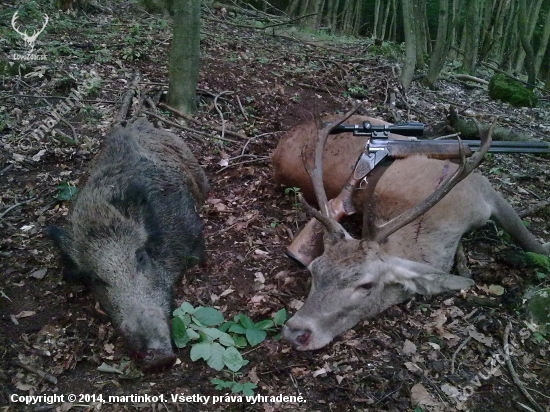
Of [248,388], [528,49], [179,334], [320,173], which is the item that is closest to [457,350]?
[248,388]

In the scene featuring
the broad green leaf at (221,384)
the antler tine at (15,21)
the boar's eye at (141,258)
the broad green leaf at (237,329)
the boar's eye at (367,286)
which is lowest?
the broad green leaf at (221,384)

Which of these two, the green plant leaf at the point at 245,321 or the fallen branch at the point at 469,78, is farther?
the fallen branch at the point at 469,78

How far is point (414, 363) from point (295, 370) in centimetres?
93

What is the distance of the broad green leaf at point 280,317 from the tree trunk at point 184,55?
4656 mm

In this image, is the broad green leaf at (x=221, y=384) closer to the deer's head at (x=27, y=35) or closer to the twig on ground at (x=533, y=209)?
the twig on ground at (x=533, y=209)

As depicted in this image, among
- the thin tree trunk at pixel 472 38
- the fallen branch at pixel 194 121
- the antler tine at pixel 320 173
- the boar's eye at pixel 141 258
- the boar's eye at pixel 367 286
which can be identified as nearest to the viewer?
the boar's eye at pixel 367 286

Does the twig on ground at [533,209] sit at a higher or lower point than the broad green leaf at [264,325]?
higher

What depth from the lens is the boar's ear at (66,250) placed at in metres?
4.56

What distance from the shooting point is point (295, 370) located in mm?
3811

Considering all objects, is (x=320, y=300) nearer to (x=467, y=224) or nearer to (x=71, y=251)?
(x=467, y=224)

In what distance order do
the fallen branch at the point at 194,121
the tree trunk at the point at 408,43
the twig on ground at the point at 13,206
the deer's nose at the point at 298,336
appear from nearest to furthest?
the deer's nose at the point at 298,336, the twig on ground at the point at 13,206, the fallen branch at the point at 194,121, the tree trunk at the point at 408,43

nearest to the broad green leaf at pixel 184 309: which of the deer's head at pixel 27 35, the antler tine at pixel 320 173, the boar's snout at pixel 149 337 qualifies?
the boar's snout at pixel 149 337

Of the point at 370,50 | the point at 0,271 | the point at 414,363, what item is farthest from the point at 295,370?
the point at 370,50

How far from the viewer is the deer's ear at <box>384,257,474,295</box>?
4.14 metres
